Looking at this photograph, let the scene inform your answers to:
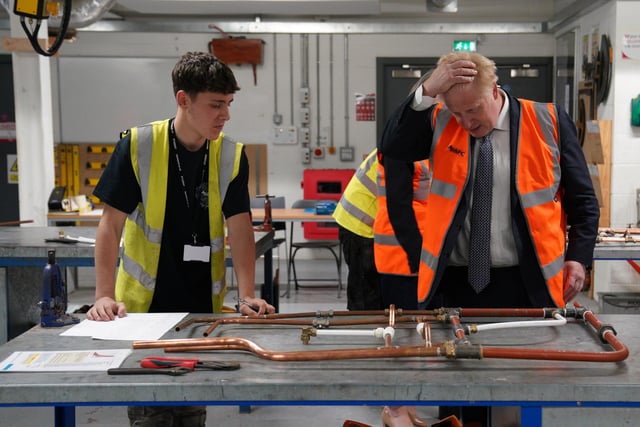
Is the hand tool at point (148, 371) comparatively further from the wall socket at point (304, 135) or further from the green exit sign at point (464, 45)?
the green exit sign at point (464, 45)

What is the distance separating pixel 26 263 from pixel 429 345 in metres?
2.59

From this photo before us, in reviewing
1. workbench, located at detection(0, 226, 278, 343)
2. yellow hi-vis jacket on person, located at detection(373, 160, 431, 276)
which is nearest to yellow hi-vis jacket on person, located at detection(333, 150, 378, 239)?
yellow hi-vis jacket on person, located at detection(373, 160, 431, 276)

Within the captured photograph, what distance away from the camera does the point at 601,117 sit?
6.30 meters

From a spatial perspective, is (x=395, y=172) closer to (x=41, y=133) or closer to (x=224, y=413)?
(x=224, y=413)

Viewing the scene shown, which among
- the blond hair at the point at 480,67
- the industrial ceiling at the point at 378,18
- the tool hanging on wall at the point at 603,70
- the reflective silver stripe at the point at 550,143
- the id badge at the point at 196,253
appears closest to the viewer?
the blond hair at the point at 480,67

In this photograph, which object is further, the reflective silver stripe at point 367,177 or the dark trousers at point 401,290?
the reflective silver stripe at point 367,177

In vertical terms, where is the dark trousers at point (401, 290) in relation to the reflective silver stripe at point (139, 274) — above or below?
below

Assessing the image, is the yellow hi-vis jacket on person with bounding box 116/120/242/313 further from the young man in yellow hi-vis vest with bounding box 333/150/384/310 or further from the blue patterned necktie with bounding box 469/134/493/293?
the young man in yellow hi-vis vest with bounding box 333/150/384/310

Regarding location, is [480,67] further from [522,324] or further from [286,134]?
[286,134]

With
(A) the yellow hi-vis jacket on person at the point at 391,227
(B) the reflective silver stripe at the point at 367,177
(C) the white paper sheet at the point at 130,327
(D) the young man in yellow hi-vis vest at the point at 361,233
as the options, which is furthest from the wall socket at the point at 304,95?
(C) the white paper sheet at the point at 130,327

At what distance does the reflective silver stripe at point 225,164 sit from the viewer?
2.17 metres

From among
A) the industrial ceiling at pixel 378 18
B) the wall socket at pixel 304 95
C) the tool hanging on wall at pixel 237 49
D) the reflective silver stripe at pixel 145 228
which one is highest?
the industrial ceiling at pixel 378 18

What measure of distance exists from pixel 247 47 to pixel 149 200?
630cm

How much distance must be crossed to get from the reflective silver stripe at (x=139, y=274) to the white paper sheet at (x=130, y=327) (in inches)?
7.4
